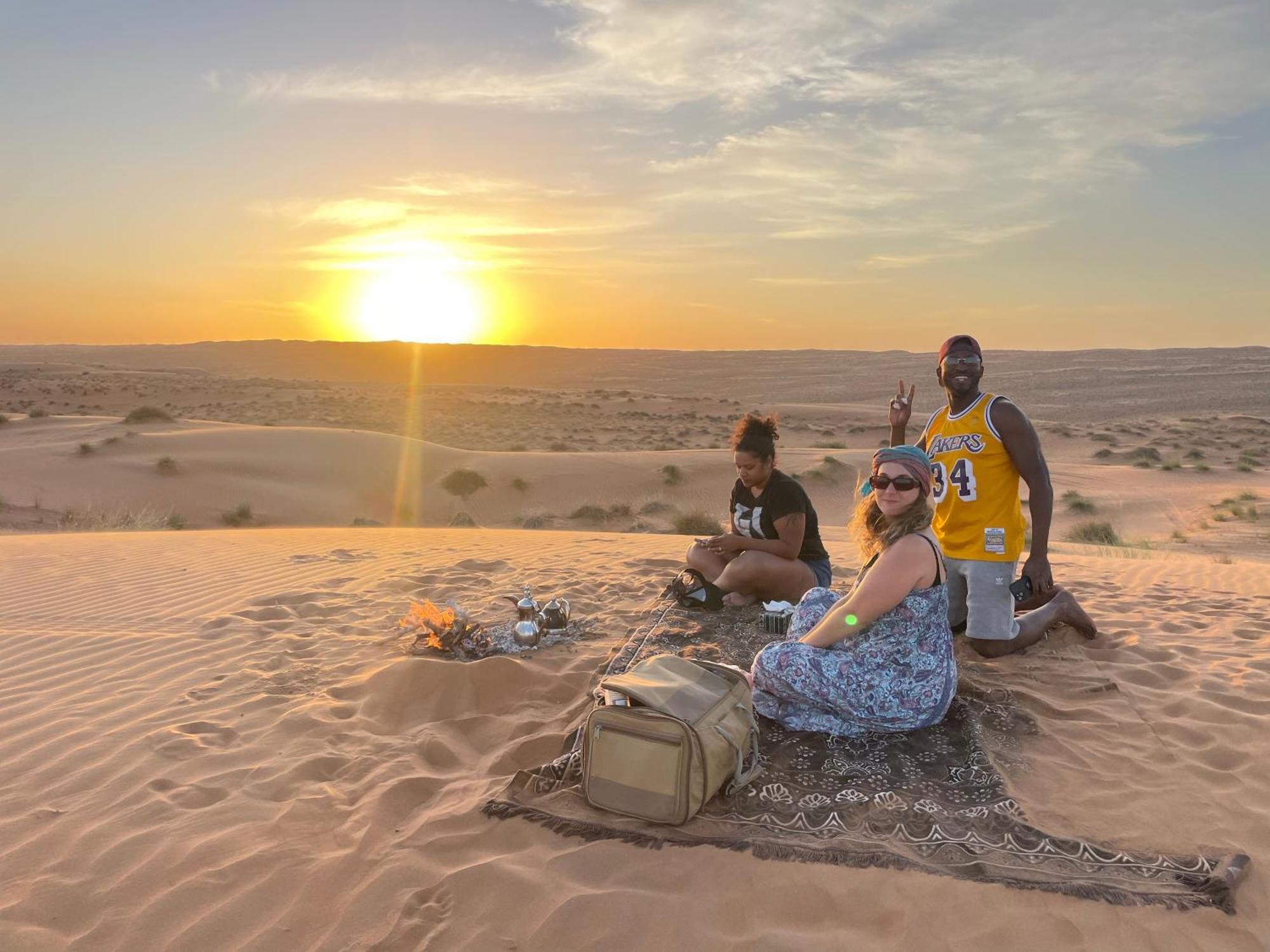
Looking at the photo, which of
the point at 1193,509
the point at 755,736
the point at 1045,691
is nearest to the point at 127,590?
the point at 755,736

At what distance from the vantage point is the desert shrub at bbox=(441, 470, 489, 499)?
19438 mm

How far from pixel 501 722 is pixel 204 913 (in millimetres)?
1776

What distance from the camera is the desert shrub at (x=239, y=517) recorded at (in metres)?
16.4

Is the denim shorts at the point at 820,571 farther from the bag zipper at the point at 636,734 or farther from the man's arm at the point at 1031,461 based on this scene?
the bag zipper at the point at 636,734

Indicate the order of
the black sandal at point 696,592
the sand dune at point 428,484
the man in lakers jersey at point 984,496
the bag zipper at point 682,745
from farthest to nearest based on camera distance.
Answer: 1. the sand dune at point 428,484
2. the black sandal at point 696,592
3. the man in lakers jersey at point 984,496
4. the bag zipper at point 682,745

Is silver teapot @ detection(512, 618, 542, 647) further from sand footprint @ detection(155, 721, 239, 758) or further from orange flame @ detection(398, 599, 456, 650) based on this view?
sand footprint @ detection(155, 721, 239, 758)

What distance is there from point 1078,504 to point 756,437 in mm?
15009

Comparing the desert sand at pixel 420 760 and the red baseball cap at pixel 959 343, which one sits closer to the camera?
the desert sand at pixel 420 760

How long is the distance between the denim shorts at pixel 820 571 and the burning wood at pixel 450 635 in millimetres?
2343

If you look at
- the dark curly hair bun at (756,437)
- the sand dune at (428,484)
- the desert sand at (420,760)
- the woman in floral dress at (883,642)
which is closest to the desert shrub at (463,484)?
the sand dune at (428,484)

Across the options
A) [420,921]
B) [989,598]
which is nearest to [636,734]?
[420,921]

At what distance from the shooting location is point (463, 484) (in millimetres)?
19625

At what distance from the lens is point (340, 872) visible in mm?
3293

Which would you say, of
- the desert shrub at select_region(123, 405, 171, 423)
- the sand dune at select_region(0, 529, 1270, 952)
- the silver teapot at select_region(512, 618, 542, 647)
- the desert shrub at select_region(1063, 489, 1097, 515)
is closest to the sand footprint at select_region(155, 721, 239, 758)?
the sand dune at select_region(0, 529, 1270, 952)
